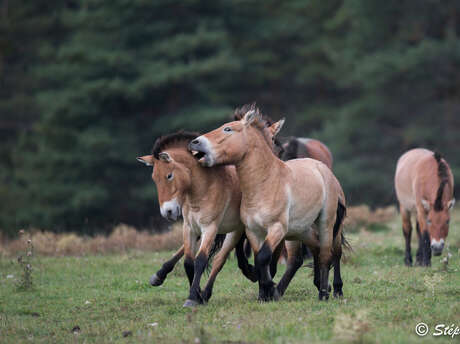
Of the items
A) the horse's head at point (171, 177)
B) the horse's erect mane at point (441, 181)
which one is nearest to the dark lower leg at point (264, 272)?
the horse's head at point (171, 177)

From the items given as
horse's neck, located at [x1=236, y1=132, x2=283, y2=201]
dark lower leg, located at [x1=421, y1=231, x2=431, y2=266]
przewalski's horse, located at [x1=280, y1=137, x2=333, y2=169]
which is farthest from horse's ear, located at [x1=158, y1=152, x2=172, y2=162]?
dark lower leg, located at [x1=421, y1=231, x2=431, y2=266]

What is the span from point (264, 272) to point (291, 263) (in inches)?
43.0

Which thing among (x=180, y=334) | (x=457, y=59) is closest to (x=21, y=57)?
(x=457, y=59)

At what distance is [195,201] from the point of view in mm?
7938

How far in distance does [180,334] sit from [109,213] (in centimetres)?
2154

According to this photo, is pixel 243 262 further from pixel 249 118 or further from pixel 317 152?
pixel 317 152

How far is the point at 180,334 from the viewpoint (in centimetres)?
627

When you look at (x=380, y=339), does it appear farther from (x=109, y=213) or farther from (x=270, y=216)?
(x=109, y=213)

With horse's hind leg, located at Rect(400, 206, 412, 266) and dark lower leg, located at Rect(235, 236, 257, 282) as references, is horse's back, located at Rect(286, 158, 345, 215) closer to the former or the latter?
dark lower leg, located at Rect(235, 236, 257, 282)

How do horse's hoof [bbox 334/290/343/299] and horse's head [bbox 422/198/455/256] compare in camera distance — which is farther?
horse's head [bbox 422/198/455/256]

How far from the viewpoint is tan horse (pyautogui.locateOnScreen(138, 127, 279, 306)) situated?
7691 millimetres

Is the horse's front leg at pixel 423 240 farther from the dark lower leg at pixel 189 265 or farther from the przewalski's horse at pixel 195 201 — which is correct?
the dark lower leg at pixel 189 265

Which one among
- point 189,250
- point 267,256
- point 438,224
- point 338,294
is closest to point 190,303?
point 189,250

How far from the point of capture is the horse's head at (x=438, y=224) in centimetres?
1095
